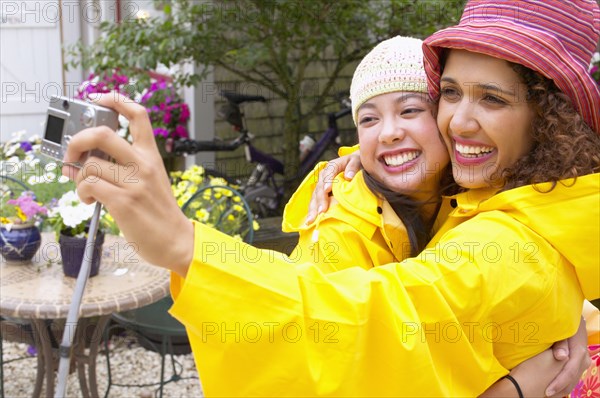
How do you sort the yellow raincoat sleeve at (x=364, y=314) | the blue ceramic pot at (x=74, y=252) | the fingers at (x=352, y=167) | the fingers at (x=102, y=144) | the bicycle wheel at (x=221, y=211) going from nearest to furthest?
the fingers at (x=102, y=144)
the yellow raincoat sleeve at (x=364, y=314)
the fingers at (x=352, y=167)
the blue ceramic pot at (x=74, y=252)
the bicycle wheel at (x=221, y=211)

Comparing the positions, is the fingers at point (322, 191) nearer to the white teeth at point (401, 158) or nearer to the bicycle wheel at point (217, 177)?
the white teeth at point (401, 158)

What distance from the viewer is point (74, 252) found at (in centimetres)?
306

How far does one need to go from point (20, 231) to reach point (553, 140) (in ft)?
8.29

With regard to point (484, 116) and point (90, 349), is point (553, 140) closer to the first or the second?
point (484, 116)

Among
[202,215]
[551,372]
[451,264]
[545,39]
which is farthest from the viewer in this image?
[202,215]

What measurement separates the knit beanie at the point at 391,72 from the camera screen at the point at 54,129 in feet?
2.43

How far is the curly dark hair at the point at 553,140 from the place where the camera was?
126 cm

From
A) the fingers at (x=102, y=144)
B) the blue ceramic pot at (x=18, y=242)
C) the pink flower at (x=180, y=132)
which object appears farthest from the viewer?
the pink flower at (x=180, y=132)

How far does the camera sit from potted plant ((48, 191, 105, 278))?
3053 millimetres

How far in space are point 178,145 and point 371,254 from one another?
4371 mm

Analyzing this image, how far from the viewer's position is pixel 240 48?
5.29 m

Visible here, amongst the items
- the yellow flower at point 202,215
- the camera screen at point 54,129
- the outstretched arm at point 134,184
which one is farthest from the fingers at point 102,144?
the yellow flower at point 202,215

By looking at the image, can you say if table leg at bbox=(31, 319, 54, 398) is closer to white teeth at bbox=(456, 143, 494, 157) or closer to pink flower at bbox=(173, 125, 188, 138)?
white teeth at bbox=(456, 143, 494, 157)

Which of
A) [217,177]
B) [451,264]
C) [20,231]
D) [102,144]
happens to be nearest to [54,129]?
[102,144]
